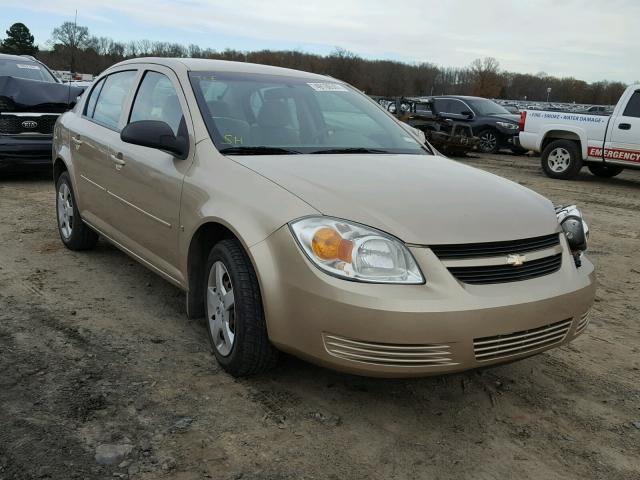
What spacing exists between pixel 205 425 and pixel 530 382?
5.91 feet

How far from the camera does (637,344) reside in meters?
4.11

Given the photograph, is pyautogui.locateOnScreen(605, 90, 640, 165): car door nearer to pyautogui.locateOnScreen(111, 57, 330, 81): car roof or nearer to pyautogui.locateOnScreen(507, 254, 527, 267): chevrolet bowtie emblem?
pyautogui.locateOnScreen(111, 57, 330, 81): car roof

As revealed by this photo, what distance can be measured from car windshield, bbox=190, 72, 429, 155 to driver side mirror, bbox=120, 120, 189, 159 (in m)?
0.20

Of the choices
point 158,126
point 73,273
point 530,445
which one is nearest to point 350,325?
point 530,445

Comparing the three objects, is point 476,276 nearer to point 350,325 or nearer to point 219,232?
point 350,325

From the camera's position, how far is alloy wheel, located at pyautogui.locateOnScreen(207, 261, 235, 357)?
3203mm

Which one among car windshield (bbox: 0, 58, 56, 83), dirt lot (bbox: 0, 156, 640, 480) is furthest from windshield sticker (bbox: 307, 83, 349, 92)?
car windshield (bbox: 0, 58, 56, 83)

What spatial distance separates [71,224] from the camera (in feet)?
18.2

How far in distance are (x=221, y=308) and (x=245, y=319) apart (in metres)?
0.36

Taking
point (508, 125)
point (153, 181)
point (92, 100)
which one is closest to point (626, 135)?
point (508, 125)

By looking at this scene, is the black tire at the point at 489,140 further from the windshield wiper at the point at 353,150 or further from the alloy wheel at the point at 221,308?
the alloy wheel at the point at 221,308

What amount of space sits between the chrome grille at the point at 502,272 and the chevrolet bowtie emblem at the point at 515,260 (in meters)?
0.02

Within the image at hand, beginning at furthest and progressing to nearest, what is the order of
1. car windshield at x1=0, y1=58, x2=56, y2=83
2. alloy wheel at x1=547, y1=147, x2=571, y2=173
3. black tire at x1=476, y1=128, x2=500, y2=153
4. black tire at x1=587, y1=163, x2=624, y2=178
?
1. black tire at x1=476, y1=128, x2=500, y2=153
2. black tire at x1=587, y1=163, x2=624, y2=178
3. alloy wheel at x1=547, y1=147, x2=571, y2=173
4. car windshield at x1=0, y1=58, x2=56, y2=83

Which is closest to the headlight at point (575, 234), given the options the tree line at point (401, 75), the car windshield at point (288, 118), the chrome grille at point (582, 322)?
the chrome grille at point (582, 322)
